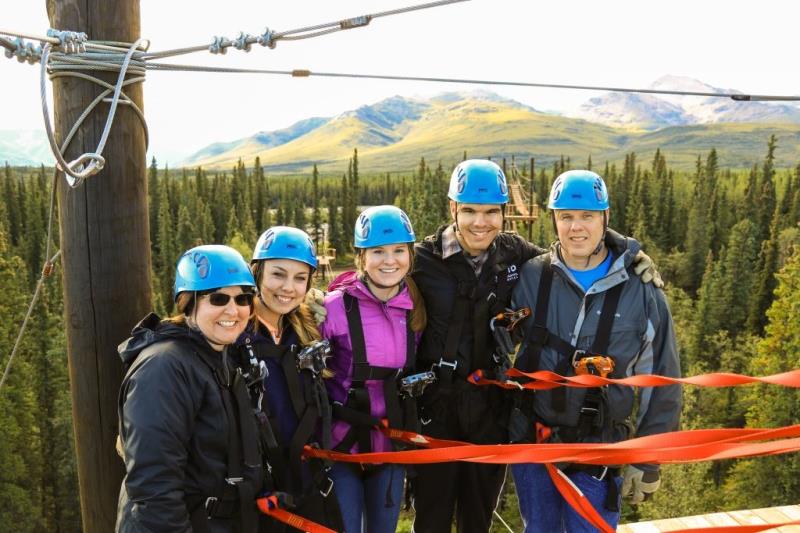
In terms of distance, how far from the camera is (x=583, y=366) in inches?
138

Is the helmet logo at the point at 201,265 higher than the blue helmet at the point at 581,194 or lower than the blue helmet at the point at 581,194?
lower

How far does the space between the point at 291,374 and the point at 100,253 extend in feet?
3.57

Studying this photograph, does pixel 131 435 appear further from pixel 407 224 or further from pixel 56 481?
pixel 56 481

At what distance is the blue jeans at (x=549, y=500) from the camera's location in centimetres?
360

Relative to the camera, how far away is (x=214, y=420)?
2777 millimetres

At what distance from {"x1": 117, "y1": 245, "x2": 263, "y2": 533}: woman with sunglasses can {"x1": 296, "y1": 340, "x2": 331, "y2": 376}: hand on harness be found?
430mm

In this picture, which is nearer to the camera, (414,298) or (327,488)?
(327,488)

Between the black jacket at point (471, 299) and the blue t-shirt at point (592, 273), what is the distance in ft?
1.34

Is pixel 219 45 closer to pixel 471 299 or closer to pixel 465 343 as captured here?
pixel 471 299

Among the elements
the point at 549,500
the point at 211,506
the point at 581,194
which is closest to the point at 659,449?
the point at 549,500

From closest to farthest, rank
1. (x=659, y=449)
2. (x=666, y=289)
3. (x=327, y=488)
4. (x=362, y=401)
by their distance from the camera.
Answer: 1. (x=659, y=449)
2. (x=327, y=488)
3. (x=362, y=401)
4. (x=666, y=289)

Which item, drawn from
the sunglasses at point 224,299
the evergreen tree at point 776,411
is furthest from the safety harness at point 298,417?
the evergreen tree at point 776,411

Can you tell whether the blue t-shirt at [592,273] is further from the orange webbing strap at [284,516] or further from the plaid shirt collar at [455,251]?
the orange webbing strap at [284,516]

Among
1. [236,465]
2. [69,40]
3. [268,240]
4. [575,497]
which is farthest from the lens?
[268,240]
